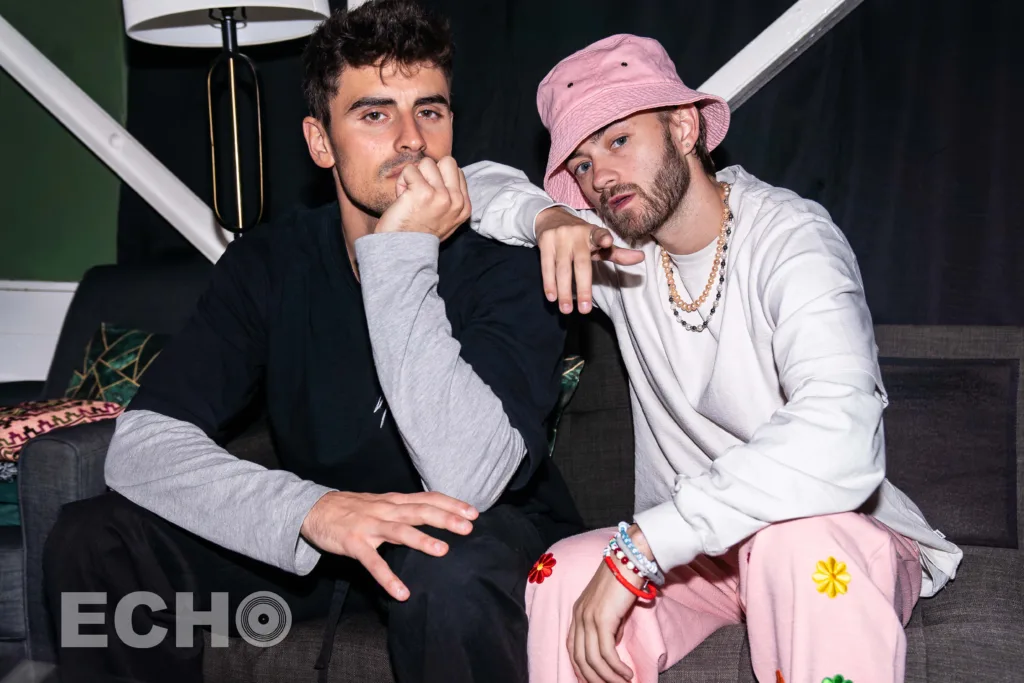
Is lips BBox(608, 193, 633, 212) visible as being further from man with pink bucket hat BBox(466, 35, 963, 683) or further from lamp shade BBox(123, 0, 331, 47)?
lamp shade BBox(123, 0, 331, 47)

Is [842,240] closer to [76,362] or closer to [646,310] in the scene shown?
[646,310]

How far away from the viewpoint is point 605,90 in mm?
1589

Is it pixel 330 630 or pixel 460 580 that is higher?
pixel 460 580

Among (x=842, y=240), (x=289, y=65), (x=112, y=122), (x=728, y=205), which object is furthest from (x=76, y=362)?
(x=842, y=240)

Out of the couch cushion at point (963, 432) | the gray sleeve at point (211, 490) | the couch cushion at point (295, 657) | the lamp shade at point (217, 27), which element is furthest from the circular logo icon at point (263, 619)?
the lamp shade at point (217, 27)

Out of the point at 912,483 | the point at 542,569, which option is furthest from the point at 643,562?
the point at 912,483

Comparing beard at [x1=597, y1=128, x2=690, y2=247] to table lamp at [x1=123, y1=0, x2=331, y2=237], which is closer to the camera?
beard at [x1=597, y1=128, x2=690, y2=247]

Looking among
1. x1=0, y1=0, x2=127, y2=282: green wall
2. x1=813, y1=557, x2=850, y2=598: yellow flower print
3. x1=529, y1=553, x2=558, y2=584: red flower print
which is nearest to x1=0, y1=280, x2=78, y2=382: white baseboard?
x1=0, y1=0, x2=127, y2=282: green wall

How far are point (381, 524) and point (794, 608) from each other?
553 mm

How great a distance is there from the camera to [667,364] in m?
1.62

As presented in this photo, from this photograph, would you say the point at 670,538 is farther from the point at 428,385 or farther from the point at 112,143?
the point at 112,143

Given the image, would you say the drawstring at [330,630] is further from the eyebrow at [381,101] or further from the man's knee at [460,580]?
the eyebrow at [381,101]

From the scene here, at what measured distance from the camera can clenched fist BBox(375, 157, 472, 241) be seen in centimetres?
141

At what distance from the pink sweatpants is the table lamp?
57.7 inches
